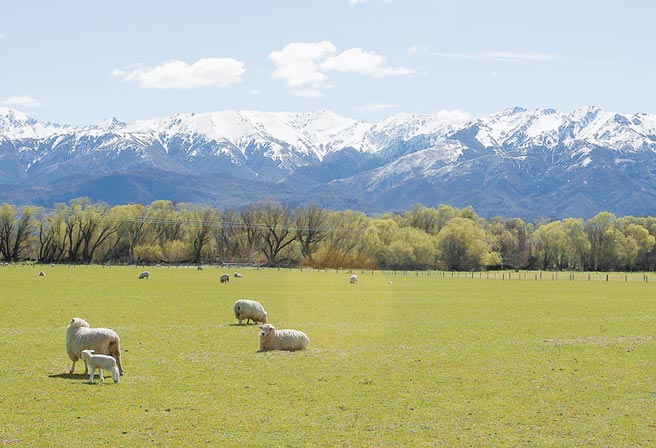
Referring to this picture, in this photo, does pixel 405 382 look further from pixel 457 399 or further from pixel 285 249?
pixel 285 249

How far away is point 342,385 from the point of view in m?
18.3

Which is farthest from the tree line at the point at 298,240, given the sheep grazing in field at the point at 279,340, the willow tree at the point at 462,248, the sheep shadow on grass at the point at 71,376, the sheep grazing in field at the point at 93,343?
the sheep shadow on grass at the point at 71,376

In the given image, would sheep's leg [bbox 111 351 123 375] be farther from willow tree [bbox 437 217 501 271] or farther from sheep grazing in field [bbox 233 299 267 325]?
willow tree [bbox 437 217 501 271]

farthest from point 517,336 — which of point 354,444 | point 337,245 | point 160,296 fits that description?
point 337,245

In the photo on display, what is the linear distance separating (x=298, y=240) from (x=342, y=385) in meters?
123

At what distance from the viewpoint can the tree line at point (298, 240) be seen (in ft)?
425

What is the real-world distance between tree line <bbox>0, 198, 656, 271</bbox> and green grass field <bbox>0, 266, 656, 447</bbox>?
94176 mm

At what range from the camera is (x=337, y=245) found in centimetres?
13688

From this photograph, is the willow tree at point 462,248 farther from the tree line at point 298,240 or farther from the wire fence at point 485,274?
the wire fence at point 485,274

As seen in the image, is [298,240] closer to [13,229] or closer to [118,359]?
[13,229]

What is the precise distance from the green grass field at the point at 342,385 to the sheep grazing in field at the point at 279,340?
0.53m

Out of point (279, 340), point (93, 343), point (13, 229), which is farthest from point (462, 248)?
point (93, 343)

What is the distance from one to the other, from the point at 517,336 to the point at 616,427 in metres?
14.2

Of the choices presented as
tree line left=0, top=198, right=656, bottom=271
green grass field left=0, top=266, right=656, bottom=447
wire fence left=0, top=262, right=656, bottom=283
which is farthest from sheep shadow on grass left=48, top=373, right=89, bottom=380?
tree line left=0, top=198, right=656, bottom=271
